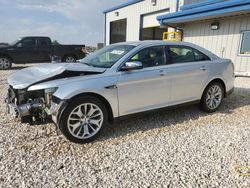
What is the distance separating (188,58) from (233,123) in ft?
5.08

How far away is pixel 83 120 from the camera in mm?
3264

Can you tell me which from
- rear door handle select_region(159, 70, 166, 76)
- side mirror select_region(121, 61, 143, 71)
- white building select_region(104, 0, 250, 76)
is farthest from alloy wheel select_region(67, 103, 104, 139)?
white building select_region(104, 0, 250, 76)

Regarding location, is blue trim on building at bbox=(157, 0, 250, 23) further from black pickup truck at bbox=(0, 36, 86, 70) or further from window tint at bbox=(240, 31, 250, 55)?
black pickup truck at bbox=(0, 36, 86, 70)

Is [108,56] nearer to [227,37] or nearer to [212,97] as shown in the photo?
[212,97]

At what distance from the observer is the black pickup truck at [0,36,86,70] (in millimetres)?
11702

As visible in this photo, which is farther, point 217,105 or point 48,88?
point 217,105

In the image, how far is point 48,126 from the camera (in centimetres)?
384

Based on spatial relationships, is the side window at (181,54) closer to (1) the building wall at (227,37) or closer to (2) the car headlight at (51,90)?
(2) the car headlight at (51,90)

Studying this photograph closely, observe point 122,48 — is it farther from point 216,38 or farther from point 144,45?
point 216,38

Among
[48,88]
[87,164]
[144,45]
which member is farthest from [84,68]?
[87,164]

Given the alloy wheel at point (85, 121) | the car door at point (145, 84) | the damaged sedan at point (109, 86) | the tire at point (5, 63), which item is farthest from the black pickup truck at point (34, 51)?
the alloy wheel at point (85, 121)

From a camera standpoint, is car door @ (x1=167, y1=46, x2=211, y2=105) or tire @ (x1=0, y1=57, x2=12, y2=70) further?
tire @ (x1=0, y1=57, x2=12, y2=70)

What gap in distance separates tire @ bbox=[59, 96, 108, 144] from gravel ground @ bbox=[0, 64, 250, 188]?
0.15m

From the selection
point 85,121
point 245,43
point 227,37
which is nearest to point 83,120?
point 85,121
